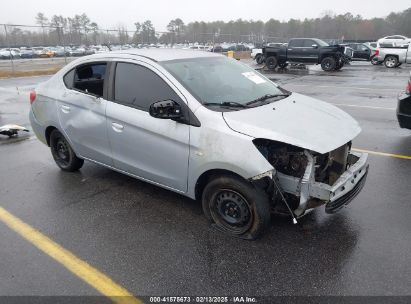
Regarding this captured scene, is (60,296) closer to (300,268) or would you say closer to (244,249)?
(244,249)

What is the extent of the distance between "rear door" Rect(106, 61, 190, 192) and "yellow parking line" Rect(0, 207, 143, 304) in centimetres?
118

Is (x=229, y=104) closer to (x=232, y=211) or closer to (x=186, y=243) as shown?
(x=232, y=211)

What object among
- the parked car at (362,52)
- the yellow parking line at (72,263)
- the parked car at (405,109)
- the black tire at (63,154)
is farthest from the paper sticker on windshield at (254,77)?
the parked car at (362,52)

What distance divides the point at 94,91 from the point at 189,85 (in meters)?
1.45

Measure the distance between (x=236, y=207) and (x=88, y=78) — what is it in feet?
8.69

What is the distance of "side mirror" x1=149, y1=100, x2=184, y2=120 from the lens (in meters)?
3.58

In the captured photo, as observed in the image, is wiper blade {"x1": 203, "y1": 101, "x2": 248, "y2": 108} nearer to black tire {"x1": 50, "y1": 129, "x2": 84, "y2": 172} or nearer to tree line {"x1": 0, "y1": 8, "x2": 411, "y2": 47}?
black tire {"x1": 50, "y1": 129, "x2": 84, "y2": 172}

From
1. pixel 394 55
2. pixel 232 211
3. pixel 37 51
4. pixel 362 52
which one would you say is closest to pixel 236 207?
pixel 232 211

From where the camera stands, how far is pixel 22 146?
6.82 m

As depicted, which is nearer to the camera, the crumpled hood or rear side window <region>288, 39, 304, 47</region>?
the crumpled hood

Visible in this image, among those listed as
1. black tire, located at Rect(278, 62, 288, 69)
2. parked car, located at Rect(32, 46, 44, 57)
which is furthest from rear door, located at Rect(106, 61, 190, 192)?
parked car, located at Rect(32, 46, 44, 57)

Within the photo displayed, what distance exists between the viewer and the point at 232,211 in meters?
3.64

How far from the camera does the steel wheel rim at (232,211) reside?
351cm

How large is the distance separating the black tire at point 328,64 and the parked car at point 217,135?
61.8 feet
